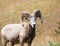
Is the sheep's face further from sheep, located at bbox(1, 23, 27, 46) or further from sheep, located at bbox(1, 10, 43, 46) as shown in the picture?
sheep, located at bbox(1, 23, 27, 46)

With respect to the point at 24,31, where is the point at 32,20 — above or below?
above

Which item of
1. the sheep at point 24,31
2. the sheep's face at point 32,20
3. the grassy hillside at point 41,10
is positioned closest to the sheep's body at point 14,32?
the sheep at point 24,31

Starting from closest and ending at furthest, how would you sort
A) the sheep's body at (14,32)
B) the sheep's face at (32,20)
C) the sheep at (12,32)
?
the sheep's face at (32,20)
the sheep's body at (14,32)
the sheep at (12,32)

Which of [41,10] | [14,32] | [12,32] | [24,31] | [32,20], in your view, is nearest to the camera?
[32,20]

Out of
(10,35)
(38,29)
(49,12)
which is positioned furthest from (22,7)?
(10,35)

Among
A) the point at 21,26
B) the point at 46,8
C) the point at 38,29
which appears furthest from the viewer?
the point at 46,8

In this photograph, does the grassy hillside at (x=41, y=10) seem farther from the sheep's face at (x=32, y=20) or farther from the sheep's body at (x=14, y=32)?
the sheep's face at (x=32, y=20)

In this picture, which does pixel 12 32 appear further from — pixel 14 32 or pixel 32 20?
pixel 32 20

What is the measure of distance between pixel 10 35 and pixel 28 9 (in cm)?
2402

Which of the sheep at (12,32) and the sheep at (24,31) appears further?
the sheep at (12,32)

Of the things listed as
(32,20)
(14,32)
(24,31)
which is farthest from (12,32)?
(32,20)

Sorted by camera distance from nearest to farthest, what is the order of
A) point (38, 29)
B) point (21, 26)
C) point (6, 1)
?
point (21, 26) < point (38, 29) < point (6, 1)

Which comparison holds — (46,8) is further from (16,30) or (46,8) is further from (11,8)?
(16,30)

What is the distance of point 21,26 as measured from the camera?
2075 cm
